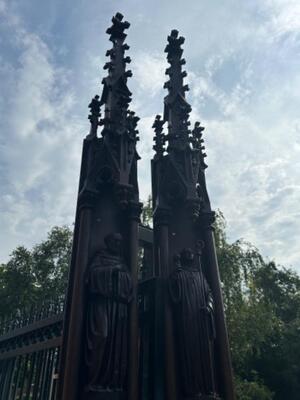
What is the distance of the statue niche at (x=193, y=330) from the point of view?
4.68 meters

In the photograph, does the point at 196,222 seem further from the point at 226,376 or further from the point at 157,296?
the point at 226,376

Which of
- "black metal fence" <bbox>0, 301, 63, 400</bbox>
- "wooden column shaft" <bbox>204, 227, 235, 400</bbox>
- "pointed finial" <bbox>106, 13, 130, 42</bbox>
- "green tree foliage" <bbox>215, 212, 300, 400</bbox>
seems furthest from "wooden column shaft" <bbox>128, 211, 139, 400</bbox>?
"green tree foliage" <bbox>215, 212, 300, 400</bbox>

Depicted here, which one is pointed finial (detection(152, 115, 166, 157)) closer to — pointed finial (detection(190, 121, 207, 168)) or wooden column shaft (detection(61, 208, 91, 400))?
pointed finial (detection(190, 121, 207, 168))

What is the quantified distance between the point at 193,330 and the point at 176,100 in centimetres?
453

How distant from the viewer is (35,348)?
5.55 metres

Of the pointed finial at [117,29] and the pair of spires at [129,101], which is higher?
the pointed finial at [117,29]

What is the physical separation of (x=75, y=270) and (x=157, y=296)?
4.00 ft

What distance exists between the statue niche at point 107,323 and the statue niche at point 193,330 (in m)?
0.76

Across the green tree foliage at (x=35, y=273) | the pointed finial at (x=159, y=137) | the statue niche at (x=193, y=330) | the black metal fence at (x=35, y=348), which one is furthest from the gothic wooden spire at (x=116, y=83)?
the green tree foliage at (x=35, y=273)

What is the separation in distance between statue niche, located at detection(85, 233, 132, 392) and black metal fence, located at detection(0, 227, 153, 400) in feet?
2.66

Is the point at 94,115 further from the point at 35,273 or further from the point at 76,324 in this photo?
the point at 35,273

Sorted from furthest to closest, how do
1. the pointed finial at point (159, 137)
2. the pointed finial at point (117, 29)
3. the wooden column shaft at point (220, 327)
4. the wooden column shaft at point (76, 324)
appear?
the pointed finial at point (117, 29), the pointed finial at point (159, 137), the wooden column shaft at point (220, 327), the wooden column shaft at point (76, 324)

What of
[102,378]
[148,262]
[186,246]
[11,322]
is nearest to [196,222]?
[186,246]

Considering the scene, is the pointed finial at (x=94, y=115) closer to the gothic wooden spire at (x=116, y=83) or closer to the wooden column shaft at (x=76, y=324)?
the gothic wooden spire at (x=116, y=83)
